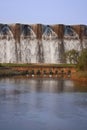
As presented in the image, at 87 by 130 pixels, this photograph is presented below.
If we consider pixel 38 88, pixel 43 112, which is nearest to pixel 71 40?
pixel 38 88

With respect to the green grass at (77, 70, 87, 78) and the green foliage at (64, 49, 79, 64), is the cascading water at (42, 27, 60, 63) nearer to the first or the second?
the green foliage at (64, 49, 79, 64)

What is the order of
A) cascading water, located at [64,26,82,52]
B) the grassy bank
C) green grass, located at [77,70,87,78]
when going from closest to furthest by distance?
the grassy bank < green grass, located at [77,70,87,78] < cascading water, located at [64,26,82,52]

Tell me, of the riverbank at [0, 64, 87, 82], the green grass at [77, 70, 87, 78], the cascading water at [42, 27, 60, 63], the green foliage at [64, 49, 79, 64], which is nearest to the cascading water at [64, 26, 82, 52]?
the cascading water at [42, 27, 60, 63]

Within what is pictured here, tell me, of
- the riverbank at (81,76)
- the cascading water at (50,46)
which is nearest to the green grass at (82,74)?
the riverbank at (81,76)

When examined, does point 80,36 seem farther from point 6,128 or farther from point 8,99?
point 6,128

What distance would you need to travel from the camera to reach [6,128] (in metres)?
18.4

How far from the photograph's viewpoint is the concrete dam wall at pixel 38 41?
75875mm

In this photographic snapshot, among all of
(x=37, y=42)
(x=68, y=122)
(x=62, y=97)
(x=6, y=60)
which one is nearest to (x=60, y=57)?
(x=37, y=42)

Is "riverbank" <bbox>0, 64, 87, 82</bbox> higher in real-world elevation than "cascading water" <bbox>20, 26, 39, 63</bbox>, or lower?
lower

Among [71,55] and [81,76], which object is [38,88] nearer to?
[81,76]

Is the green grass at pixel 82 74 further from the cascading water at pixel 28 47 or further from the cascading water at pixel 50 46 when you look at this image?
→ the cascading water at pixel 50 46

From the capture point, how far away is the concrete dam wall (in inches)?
2987

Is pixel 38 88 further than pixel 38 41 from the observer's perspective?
No

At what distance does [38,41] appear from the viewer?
76500 millimetres
